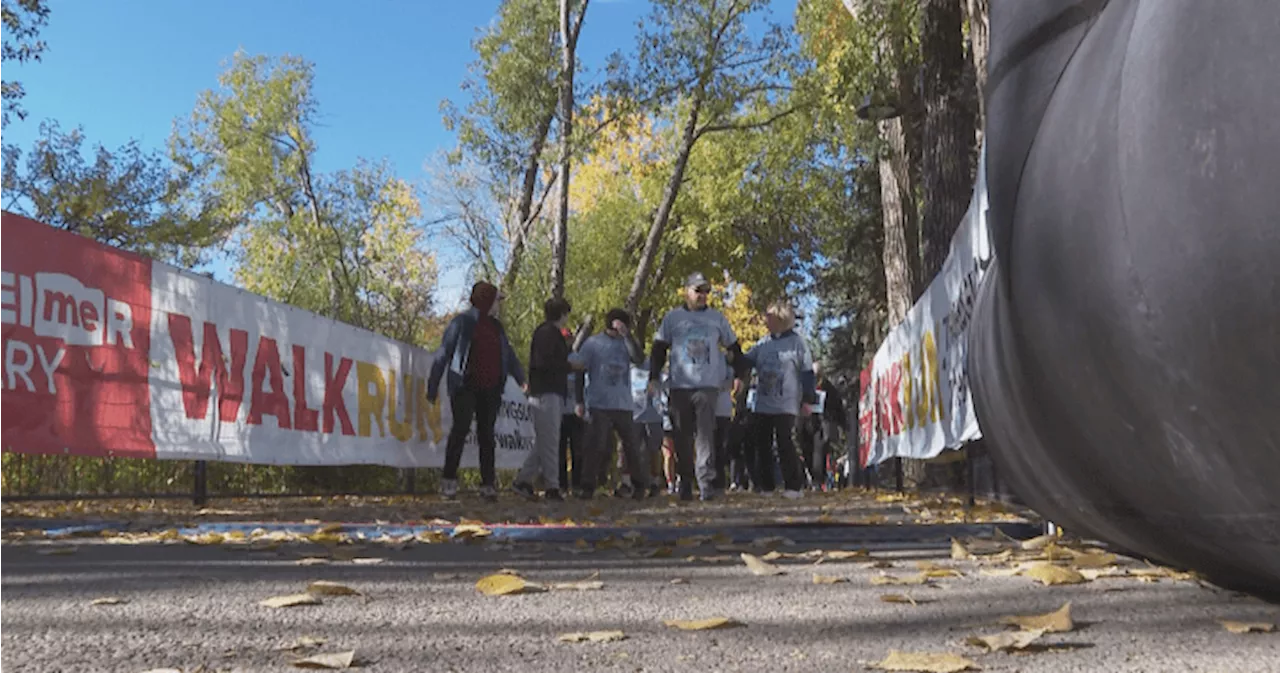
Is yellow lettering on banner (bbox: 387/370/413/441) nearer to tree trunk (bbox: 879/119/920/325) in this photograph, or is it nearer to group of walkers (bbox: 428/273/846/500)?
group of walkers (bbox: 428/273/846/500)

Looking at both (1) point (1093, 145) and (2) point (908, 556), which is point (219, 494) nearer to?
(2) point (908, 556)

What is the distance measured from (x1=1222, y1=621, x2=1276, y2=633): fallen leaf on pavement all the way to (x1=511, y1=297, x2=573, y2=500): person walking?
915 centimetres

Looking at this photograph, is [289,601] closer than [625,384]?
Yes

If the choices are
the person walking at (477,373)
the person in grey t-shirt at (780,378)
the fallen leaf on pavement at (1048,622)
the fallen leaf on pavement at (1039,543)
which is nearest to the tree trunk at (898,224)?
the person in grey t-shirt at (780,378)

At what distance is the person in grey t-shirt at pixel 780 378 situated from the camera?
39.1ft

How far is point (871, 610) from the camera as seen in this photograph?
12.2 ft

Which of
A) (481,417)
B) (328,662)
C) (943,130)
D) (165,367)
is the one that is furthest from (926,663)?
(943,130)

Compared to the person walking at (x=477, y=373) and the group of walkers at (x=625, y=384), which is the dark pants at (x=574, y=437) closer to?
the group of walkers at (x=625, y=384)

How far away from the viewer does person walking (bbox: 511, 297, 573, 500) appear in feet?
39.7

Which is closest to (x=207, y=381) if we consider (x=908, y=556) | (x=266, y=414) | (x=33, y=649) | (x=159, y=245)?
(x=266, y=414)

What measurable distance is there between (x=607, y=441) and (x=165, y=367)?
5.33m

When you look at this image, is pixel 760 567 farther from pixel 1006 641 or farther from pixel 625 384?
pixel 625 384

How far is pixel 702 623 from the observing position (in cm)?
Answer: 335

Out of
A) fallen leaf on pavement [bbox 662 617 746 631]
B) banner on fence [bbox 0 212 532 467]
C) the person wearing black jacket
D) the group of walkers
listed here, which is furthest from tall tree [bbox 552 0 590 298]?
fallen leaf on pavement [bbox 662 617 746 631]
